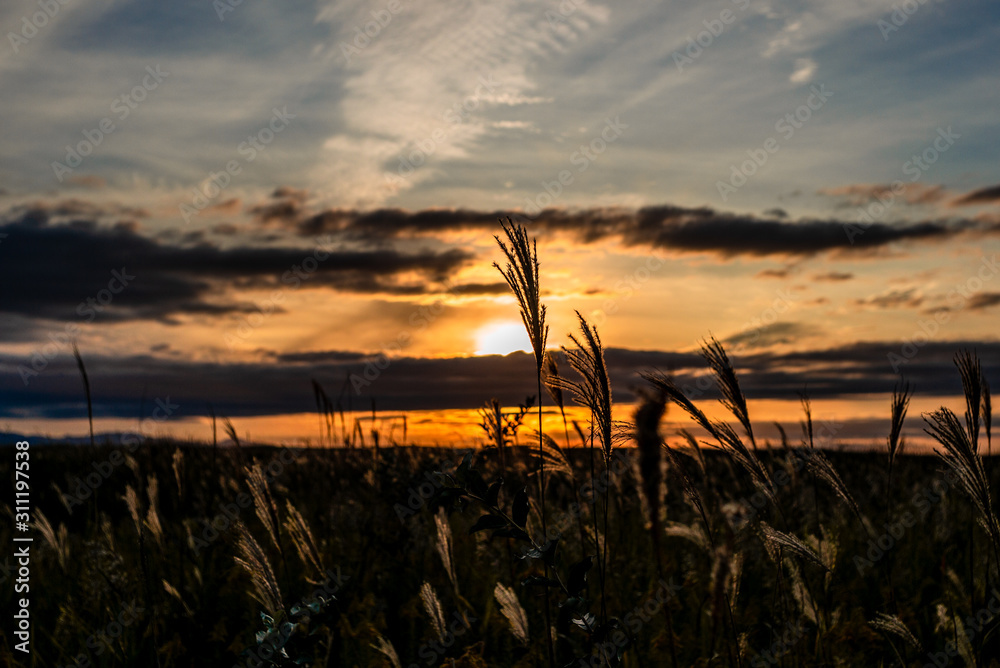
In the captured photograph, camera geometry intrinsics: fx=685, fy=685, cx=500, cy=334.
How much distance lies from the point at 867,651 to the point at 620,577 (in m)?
1.80

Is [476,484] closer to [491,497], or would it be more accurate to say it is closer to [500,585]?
[491,497]

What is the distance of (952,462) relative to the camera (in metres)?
2.65

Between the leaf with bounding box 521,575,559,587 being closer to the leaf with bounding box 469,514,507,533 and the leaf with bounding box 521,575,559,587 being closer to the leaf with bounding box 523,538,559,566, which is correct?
the leaf with bounding box 523,538,559,566

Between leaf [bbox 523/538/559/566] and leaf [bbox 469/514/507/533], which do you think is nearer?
leaf [bbox 523/538/559/566]

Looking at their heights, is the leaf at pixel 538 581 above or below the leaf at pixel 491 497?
below
